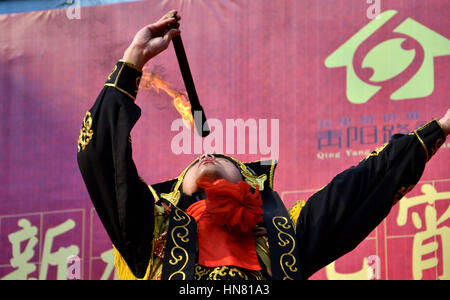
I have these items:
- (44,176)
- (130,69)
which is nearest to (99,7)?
(44,176)

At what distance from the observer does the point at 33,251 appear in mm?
4887

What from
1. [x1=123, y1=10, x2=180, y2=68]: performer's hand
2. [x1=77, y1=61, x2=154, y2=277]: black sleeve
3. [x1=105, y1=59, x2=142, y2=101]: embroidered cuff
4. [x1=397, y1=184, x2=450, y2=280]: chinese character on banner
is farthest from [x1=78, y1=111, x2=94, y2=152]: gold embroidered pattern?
[x1=397, y1=184, x2=450, y2=280]: chinese character on banner

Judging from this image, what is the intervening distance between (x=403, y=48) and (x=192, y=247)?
2.47 m

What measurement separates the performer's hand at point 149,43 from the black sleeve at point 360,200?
0.75 metres

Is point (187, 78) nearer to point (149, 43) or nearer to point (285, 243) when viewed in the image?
point (149, 43)

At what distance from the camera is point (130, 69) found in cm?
237

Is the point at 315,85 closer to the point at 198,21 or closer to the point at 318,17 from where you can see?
the point at 318,17

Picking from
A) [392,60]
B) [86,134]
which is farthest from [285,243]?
[392,60]

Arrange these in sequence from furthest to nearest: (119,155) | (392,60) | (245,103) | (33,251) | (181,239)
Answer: (33,251), (245,103), (392,60), (181,239), (119,155)

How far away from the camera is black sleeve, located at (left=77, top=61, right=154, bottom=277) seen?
233 centimetres

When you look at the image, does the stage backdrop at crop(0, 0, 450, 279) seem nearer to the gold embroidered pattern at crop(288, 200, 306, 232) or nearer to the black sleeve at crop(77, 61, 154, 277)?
the gold embroidered pattern at crop(288, 200, 306, 232)

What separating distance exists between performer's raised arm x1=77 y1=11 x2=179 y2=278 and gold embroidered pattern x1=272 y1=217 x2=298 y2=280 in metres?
0.45

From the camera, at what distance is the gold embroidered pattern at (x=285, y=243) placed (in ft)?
8.02

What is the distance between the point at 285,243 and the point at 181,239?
34 centimetres
